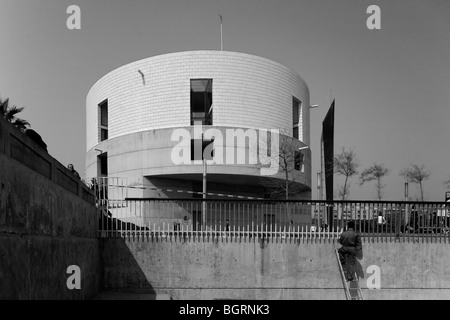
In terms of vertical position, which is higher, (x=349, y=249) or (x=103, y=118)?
(x=103, y=118)

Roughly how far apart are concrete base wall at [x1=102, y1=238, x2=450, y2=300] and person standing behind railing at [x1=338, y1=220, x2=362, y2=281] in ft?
0.86

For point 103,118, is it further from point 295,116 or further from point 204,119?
point 295,116

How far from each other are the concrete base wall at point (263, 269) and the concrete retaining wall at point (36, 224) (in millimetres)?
1940

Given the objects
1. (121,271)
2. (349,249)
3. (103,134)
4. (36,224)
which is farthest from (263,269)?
(103,134)

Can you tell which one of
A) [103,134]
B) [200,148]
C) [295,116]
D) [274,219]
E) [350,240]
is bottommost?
[350,240]

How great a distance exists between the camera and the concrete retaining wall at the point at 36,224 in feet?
14.2

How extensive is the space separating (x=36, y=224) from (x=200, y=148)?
81.4 feet

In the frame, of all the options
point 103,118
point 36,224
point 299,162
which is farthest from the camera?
point 103,118

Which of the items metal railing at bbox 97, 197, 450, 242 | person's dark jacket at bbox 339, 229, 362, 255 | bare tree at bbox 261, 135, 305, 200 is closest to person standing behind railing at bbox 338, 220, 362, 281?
person's dark jacket at bbox 339, 229, 362, 255

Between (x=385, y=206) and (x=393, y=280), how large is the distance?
201 cm

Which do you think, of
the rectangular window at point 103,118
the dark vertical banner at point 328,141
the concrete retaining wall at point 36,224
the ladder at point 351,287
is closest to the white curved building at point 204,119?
the rectangular window at point 103,118

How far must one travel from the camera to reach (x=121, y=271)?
9.98m

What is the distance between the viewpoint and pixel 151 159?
30000 millimetres
